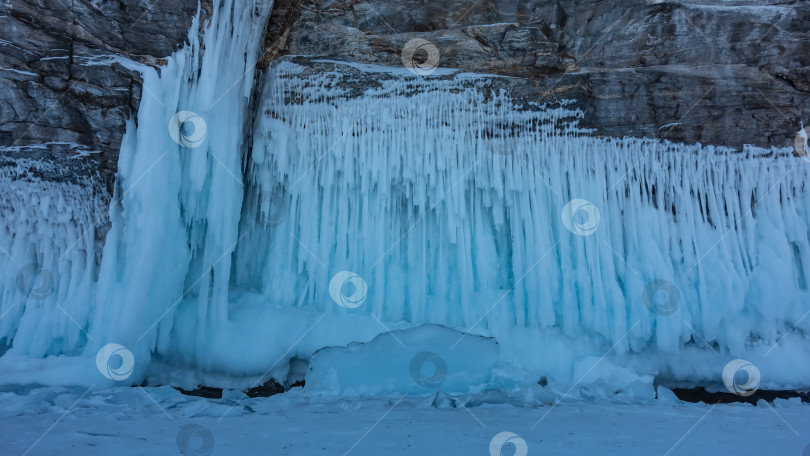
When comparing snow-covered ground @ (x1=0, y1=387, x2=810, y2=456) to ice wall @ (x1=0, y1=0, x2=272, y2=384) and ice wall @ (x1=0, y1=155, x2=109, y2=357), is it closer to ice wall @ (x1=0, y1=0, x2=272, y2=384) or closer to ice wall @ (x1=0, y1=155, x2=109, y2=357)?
ice wall @ (x1=0, y1=0, x2=272, y2=384)

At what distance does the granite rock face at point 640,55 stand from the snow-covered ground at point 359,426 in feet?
13.5

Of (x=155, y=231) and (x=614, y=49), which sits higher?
(x=614, y=49)

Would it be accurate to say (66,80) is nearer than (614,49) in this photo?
Yes

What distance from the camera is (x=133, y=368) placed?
6.18 m

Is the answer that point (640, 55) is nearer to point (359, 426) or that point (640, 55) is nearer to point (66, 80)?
point (359, 426)

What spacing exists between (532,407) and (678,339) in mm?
3285

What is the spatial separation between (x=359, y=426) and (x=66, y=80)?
5453 millimetres

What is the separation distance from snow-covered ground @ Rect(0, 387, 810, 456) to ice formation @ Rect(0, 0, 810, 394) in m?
1.65

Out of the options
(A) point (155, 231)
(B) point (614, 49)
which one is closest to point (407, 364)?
(A) point (155, 231)

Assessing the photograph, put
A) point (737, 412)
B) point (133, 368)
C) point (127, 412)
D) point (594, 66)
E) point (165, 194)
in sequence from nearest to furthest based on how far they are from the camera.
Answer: point (127, 412)
point (737, 412)
point (133, 368)
point (165, 194)
point (594, 66)

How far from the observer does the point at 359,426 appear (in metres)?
4.34

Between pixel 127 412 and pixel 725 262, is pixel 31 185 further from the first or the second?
pixel 725 262

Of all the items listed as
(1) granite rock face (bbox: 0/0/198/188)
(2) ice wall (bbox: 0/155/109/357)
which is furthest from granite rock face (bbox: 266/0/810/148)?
(2) ice wall (bbox: 0/155/109/357)

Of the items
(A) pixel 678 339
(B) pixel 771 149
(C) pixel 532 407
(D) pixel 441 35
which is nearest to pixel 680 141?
(B) pixel 771 149
